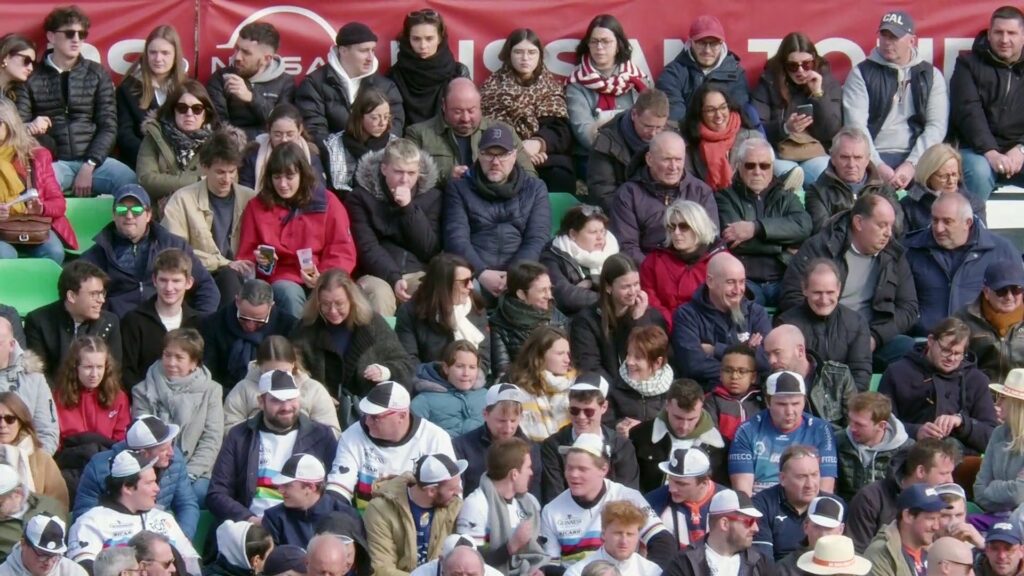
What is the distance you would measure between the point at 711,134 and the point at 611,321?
1994 mm

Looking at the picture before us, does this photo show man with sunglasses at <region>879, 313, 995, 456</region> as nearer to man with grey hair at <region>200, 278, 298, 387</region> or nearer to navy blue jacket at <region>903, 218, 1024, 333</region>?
navy blue jacket at <region>903, 218, 1024, 333</region>

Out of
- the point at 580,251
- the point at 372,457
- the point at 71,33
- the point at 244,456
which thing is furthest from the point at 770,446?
the point at 71,33

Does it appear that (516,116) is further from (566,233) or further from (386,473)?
(386,473)

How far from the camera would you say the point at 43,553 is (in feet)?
37.0

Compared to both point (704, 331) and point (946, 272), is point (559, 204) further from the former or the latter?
point (946, 272)

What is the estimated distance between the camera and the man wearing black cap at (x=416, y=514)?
11859 mm

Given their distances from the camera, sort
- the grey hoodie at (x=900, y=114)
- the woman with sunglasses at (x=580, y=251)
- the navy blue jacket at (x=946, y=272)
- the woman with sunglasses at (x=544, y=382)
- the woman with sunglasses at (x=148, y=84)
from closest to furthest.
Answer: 1. the woman with sunglasses at (x=544, y=382)
2. the woman with sunglasses at (x=580, y=251)
3. the navy blue jacket at (x=946, y=272)
4. the woman with sunglasses at (x=148, y=84)
5. the grey hoodie at (x=900, y=114)

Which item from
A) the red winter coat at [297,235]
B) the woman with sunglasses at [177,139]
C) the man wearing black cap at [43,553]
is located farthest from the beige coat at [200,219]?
the man wearing black cap at [43,553]

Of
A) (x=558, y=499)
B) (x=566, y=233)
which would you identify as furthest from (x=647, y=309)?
(x=558, y=499)

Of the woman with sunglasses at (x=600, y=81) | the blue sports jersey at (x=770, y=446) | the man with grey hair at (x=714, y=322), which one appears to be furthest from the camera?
the woman with sunglasses at (x=600, y=81)

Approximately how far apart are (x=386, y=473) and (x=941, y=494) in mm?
2776

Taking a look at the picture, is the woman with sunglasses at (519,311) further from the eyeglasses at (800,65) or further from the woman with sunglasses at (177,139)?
the eyeglasses at (800,65)

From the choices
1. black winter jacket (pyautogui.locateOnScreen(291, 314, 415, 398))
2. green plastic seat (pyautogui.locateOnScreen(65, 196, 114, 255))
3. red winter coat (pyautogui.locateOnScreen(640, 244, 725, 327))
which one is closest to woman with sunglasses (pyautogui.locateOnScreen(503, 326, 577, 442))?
black winter jacket (pyautogui.locateOnScreen(291, 314, 415, 398))

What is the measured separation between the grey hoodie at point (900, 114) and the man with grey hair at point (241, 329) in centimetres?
440
